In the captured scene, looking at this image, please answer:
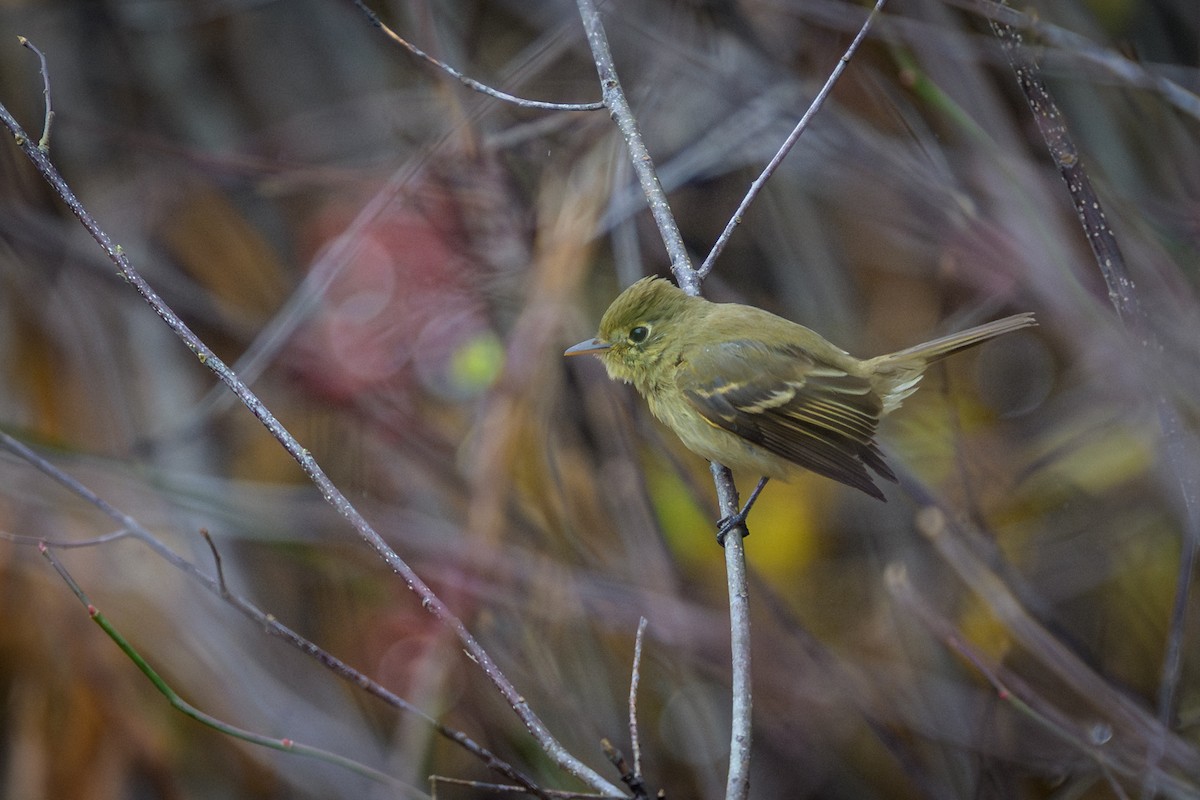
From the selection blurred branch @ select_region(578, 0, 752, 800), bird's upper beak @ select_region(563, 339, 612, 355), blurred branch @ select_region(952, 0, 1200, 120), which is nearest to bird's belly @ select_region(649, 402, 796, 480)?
blurred branch @ select_region(578, 0, 752, 800)

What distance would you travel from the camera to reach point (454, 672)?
12.5 feet

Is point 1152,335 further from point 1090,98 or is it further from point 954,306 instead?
point 1090,98

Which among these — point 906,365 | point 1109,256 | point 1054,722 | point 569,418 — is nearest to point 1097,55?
point 906,365

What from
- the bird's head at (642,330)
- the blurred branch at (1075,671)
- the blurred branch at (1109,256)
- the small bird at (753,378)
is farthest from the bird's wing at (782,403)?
the blurred branch at (1109,256)

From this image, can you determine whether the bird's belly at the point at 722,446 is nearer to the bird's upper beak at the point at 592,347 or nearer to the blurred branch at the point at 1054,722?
the bird's upper beak at the point at 592,347

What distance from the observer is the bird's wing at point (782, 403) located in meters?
2.87

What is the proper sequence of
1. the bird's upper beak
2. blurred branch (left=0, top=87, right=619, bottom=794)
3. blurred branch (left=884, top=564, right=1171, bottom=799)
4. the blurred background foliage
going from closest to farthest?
blurred branch (left=0, top=87, right=619, bottom=794) → blurred branch (left=884, top=564, right=1171, bottom=799) → the bird's upper beak → the blurred background foliage

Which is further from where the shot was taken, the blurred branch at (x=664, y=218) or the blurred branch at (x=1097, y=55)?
the blurred branch at (x=1097, y=55)

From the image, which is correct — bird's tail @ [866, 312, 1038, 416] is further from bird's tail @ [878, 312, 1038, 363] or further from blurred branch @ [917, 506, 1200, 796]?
blurred branch @ [917, 506, 1200, 796]

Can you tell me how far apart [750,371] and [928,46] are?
157 centimetres

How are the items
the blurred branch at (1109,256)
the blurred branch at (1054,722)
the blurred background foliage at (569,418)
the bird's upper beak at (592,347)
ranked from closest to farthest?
the blurred branch at (1109,256)
the blurred branch at (1054,722)
the bird's upper beak at (592,347)
the blurred background foliage at (569,418)

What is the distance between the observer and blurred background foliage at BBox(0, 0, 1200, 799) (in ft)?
12.3

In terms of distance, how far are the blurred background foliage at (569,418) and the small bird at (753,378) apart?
553 millimetres

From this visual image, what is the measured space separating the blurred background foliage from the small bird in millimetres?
553
